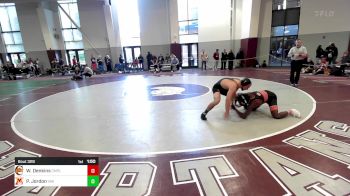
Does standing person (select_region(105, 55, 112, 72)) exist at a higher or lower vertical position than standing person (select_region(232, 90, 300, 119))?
higher

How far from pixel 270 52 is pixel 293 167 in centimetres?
1500

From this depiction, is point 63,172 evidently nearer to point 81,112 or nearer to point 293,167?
point 293,167

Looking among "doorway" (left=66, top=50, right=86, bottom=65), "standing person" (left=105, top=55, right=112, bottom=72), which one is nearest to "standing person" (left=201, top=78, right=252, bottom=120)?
"standing person" (left=105, top=55, right=112, bottom=72)

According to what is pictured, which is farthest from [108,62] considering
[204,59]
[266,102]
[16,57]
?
[266,102]

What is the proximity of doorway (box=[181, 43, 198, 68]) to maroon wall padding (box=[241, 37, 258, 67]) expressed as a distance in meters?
4.04

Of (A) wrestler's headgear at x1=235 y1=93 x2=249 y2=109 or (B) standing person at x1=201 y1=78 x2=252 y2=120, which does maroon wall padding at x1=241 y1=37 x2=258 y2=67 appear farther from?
(B) standing person at x1=201 y1=78 x2=252 y2=120

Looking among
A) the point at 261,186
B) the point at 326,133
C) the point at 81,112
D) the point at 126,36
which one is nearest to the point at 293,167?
the point at 261,186

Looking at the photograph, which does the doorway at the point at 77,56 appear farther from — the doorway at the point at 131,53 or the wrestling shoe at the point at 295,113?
the wrestling shoe at the point at 295,113

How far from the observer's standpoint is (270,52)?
53.4ft

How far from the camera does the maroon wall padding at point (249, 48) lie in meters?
15.9
